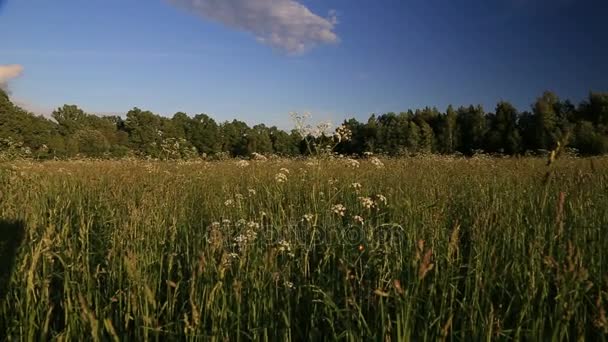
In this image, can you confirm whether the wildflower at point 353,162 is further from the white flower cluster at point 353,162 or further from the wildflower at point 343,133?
the wildflower at point 343,133

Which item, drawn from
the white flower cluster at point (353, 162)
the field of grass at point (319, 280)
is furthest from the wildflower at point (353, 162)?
the field of grass at point (319, 280)

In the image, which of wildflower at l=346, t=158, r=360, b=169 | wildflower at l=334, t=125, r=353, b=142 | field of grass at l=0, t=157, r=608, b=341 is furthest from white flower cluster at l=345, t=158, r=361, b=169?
field of grass at l=0, t=157, r=608, b=341

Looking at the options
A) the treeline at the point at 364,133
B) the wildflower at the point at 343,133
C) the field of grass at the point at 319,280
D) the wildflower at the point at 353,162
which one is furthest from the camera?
the treeline at the point at 364,133

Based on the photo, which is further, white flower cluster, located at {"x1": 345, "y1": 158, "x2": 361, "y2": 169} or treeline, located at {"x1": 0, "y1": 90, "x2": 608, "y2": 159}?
treeline, located at {"x1": 0, "y1": 90, "x2": 608, "y2": 159}

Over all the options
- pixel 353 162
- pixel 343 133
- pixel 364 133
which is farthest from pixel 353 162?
pixel 364 133

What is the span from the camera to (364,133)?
49375 mm

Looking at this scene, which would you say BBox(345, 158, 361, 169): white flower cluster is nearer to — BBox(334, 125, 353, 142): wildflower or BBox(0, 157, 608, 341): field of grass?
BBox(334, 125, 353, 142): wildflower

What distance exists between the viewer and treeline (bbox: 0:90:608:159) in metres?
11.8

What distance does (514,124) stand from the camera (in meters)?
30.2

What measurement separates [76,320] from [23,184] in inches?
130

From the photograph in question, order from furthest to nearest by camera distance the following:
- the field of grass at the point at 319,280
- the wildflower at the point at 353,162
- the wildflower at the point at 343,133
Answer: the wildflower at the point at 353,162 → the wildflower at the point at 343,133 → the field of grass at the point at 319,280

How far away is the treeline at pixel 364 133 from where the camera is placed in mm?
11836

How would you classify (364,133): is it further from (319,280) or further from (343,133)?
(319,280)

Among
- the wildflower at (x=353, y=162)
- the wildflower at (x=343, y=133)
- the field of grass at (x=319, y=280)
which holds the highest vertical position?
the wildflower at (x=343, y=133)
